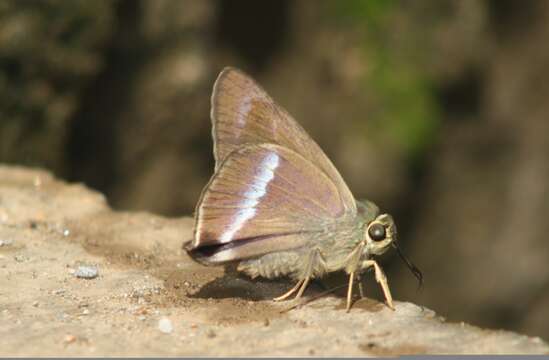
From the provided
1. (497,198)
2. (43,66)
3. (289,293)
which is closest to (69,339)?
(289,293)

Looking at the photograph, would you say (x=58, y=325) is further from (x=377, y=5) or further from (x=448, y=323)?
(x=377, y=5)

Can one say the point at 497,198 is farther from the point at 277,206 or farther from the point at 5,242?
the point at 5,242

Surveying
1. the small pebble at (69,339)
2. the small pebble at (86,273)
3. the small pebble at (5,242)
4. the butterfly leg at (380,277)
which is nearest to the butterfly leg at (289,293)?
the butterfly leg at (380,277)

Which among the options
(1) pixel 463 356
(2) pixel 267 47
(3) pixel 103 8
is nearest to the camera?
(1) pixel 463 356

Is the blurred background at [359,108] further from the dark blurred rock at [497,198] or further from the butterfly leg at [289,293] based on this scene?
the butterfly leg at [289,293]

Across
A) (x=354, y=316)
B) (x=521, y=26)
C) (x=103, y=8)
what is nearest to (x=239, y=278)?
(x=354, y=316)

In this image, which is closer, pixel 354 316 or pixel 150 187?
pixel 354 316

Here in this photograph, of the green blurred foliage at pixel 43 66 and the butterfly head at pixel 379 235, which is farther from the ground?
the butterfly head at pixel 379 235

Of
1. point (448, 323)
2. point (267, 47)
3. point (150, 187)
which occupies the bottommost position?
point (150, 187)
